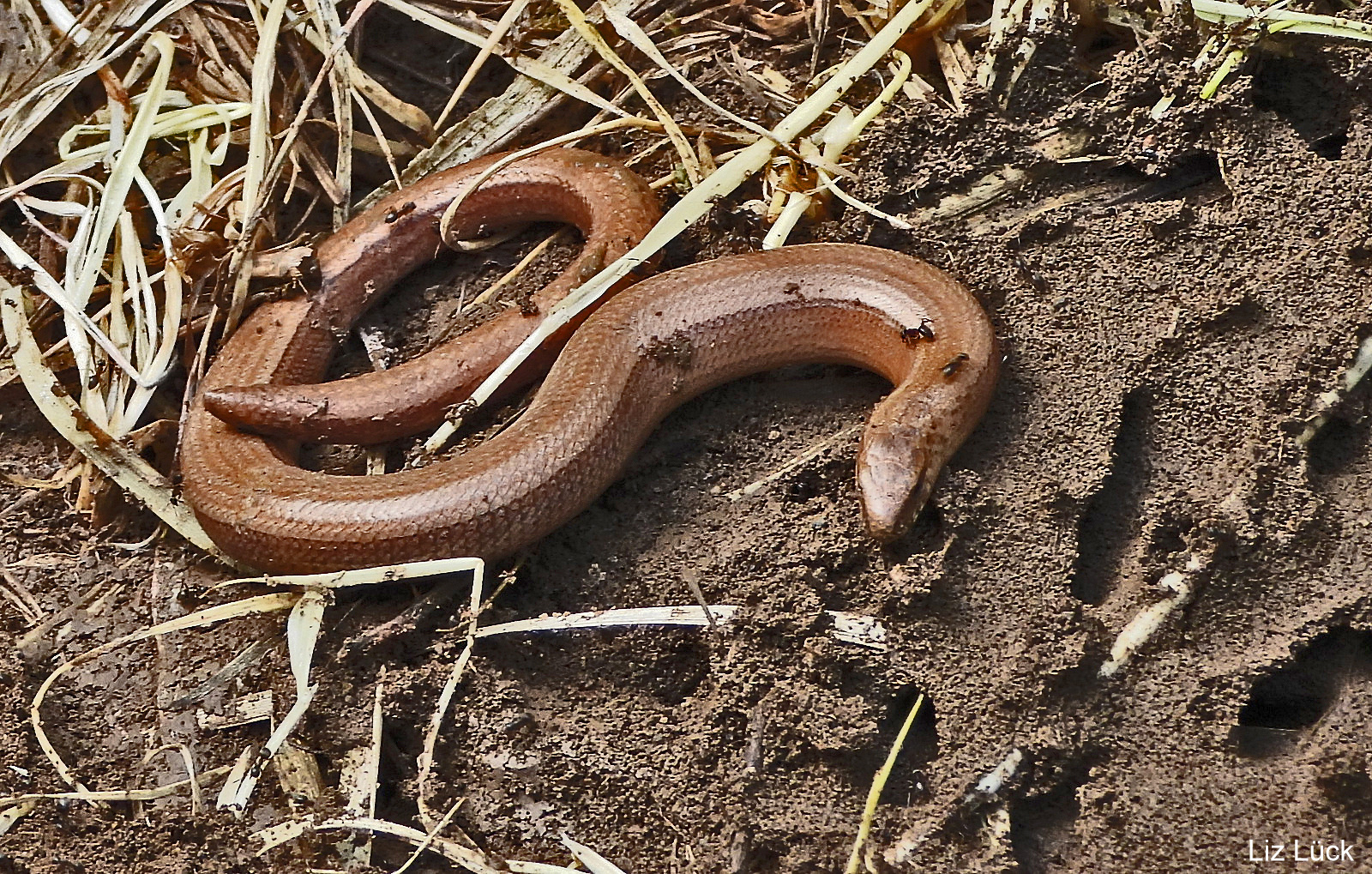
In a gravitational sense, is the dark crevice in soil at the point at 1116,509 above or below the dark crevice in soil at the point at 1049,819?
above

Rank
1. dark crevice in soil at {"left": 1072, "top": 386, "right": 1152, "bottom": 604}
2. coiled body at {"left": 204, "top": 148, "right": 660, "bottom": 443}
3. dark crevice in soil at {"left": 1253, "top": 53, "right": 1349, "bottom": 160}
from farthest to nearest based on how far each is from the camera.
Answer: coiled body at {"left": 204, "top": 148, "right": 660, "bottom": 443}
dark crevice in soil at {"left": 1253, "top": 53, "right": 1349, "bottom": 160}
dark crevice in soil at {"left": 1072, "top": 386, "right": 1152, "bottom": 604}

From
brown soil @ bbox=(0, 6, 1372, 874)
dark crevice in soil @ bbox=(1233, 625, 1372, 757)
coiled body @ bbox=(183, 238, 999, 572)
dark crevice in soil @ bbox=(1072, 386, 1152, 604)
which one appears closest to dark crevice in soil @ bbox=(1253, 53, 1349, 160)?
brown soil @ bbox=(0, 6, 1372, 874)

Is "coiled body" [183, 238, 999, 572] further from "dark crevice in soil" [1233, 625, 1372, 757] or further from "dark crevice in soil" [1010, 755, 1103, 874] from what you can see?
"dark crevice in soil" [1233, 625, 1372, 757]

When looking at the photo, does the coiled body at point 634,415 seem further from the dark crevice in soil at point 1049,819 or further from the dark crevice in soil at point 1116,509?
the dark crevice in soil at point 1049,819

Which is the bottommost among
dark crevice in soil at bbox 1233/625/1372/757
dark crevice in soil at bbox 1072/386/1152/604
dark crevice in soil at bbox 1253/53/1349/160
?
dark crevice in soil at bbox 1233/625/1372/757

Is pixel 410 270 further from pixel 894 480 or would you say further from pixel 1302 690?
pixel 1302 690

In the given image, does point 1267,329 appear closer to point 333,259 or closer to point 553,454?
point 553,454

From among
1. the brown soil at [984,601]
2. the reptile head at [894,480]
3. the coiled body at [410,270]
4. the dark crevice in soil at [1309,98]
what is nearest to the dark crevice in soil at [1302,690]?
the brown soil at [984,601]
